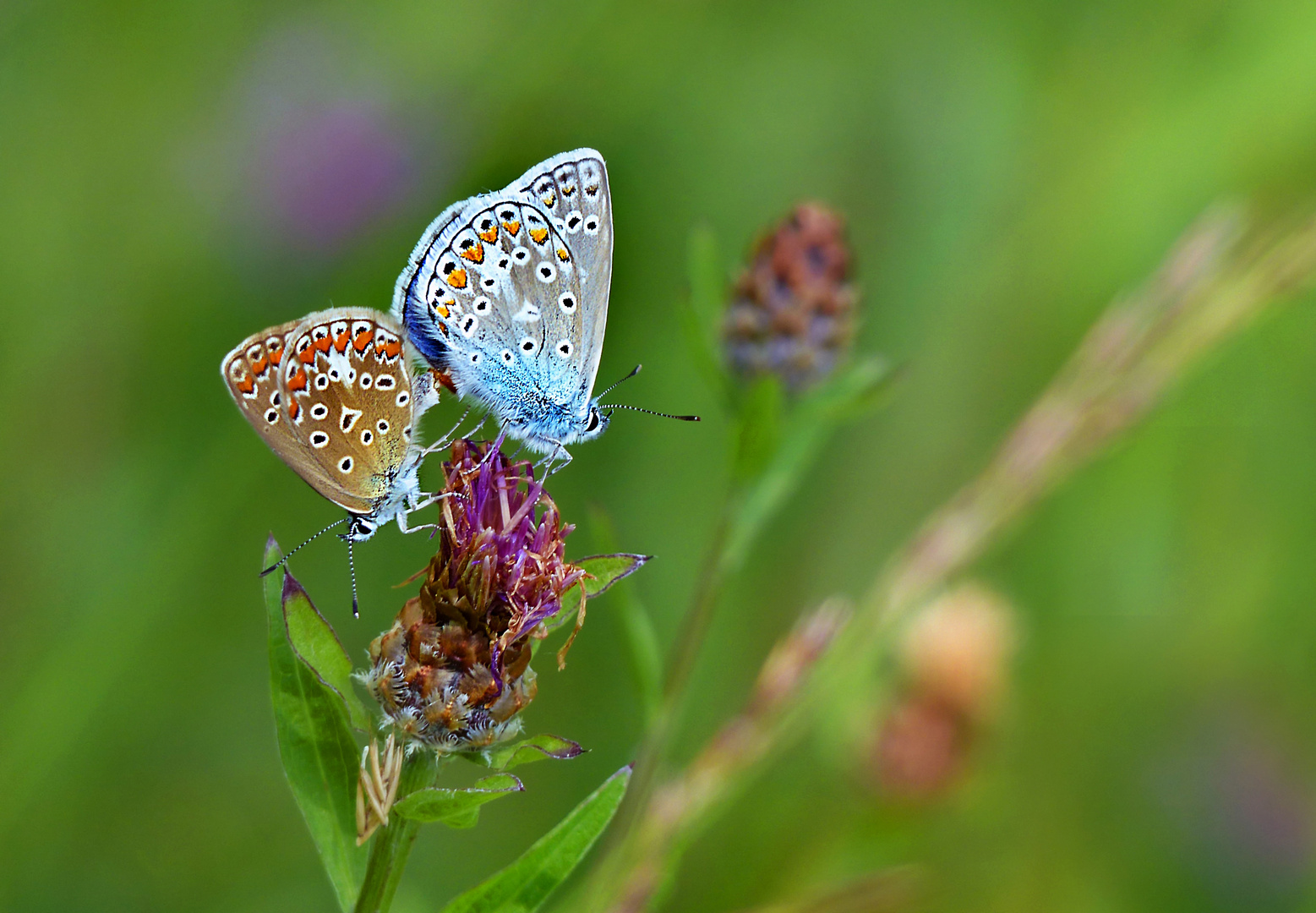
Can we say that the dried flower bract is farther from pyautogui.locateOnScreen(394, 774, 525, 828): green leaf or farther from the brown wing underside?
the brown wing underside

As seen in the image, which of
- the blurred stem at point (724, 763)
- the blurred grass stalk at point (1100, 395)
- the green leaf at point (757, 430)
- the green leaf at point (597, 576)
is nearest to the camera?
the green leaf at point (597, 576)

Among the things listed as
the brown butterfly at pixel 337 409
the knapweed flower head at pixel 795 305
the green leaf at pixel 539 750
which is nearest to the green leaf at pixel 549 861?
the green leaf at pixel 539 750

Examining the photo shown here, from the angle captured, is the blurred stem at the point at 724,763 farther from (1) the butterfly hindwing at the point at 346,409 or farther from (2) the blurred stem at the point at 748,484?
(1) the butterfly hindwing at the point at 346,409

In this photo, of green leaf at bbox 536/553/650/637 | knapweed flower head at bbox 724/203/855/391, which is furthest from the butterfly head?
knapweed flower head at bbox 724/203/855/391

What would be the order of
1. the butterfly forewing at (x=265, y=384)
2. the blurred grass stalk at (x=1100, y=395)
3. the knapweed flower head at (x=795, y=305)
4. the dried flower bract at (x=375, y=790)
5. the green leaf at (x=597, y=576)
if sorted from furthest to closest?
1. the knapweed flower head at (x=795, y=305)
2. the blurred grass stalk at (x=1100, y=395)
3. the butterfly forewing at (x=265, y=384)
4. the green leaf at (x=597, y=576)
5. the dried flower bract at (x=375, y=790)

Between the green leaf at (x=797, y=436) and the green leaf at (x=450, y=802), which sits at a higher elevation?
the green leaf at (x=450, y=802)

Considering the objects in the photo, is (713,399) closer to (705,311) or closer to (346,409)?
(705,311)

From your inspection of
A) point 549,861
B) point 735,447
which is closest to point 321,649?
point 549,861
